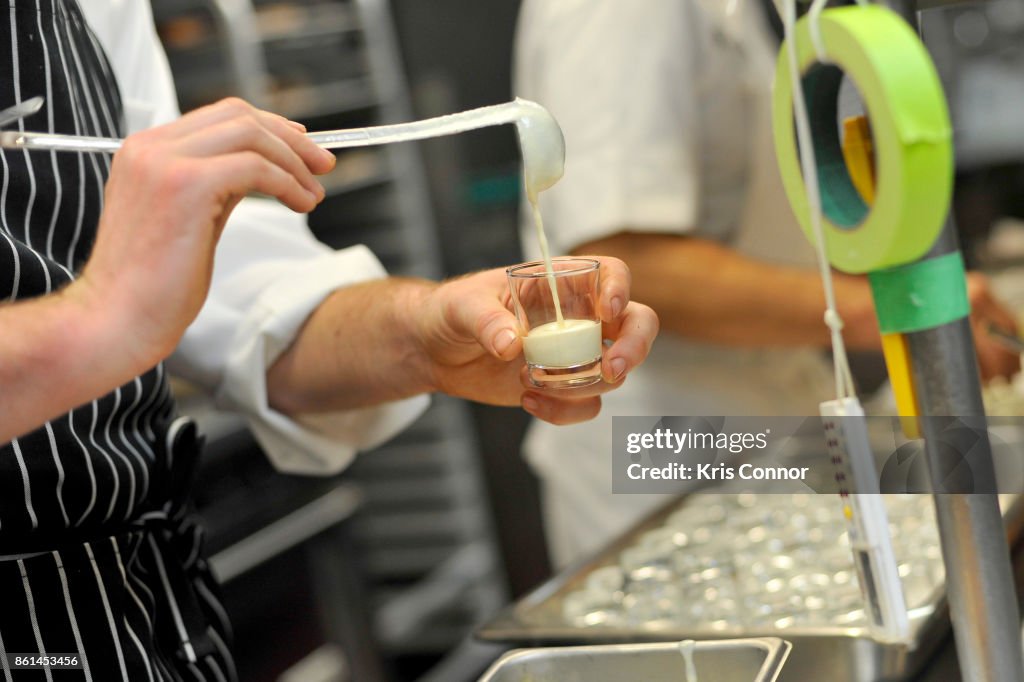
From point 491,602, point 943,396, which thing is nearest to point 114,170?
point 943,396

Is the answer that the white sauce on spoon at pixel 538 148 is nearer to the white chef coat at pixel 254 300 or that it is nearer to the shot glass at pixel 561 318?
the shot glass at pixel 561 318

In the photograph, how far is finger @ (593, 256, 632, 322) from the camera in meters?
0.82

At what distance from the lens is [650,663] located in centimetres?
90

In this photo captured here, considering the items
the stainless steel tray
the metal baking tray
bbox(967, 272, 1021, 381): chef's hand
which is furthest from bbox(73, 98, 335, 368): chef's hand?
bbox(967, 272, 1021, 381): chef's hand

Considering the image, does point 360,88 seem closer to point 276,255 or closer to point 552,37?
point 552,37

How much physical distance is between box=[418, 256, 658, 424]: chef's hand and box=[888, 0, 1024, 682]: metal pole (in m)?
0.20

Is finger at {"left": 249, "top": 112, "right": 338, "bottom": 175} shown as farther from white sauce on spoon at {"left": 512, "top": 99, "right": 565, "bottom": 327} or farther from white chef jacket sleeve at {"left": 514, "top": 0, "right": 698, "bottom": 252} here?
white chef jacket sleeve at {"left": 514, "top": 0, "right": 698, "bottom": 252}

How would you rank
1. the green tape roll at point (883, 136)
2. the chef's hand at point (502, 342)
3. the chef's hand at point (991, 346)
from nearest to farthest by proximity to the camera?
the green tape roll at point (883, 136) < the chef's hand at point (502, 342) < the chef's hand at point (991, 346)

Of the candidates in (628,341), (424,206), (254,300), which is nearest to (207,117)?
(628,341)

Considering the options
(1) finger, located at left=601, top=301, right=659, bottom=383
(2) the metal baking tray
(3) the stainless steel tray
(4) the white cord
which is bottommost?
(2) the metal baking tray

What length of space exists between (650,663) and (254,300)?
577mm

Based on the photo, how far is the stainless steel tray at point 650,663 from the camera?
886mm

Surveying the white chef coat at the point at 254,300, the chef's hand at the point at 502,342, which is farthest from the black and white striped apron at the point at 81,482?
the chef's hand at the point at 502,342

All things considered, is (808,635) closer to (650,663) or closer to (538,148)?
(650,663)
